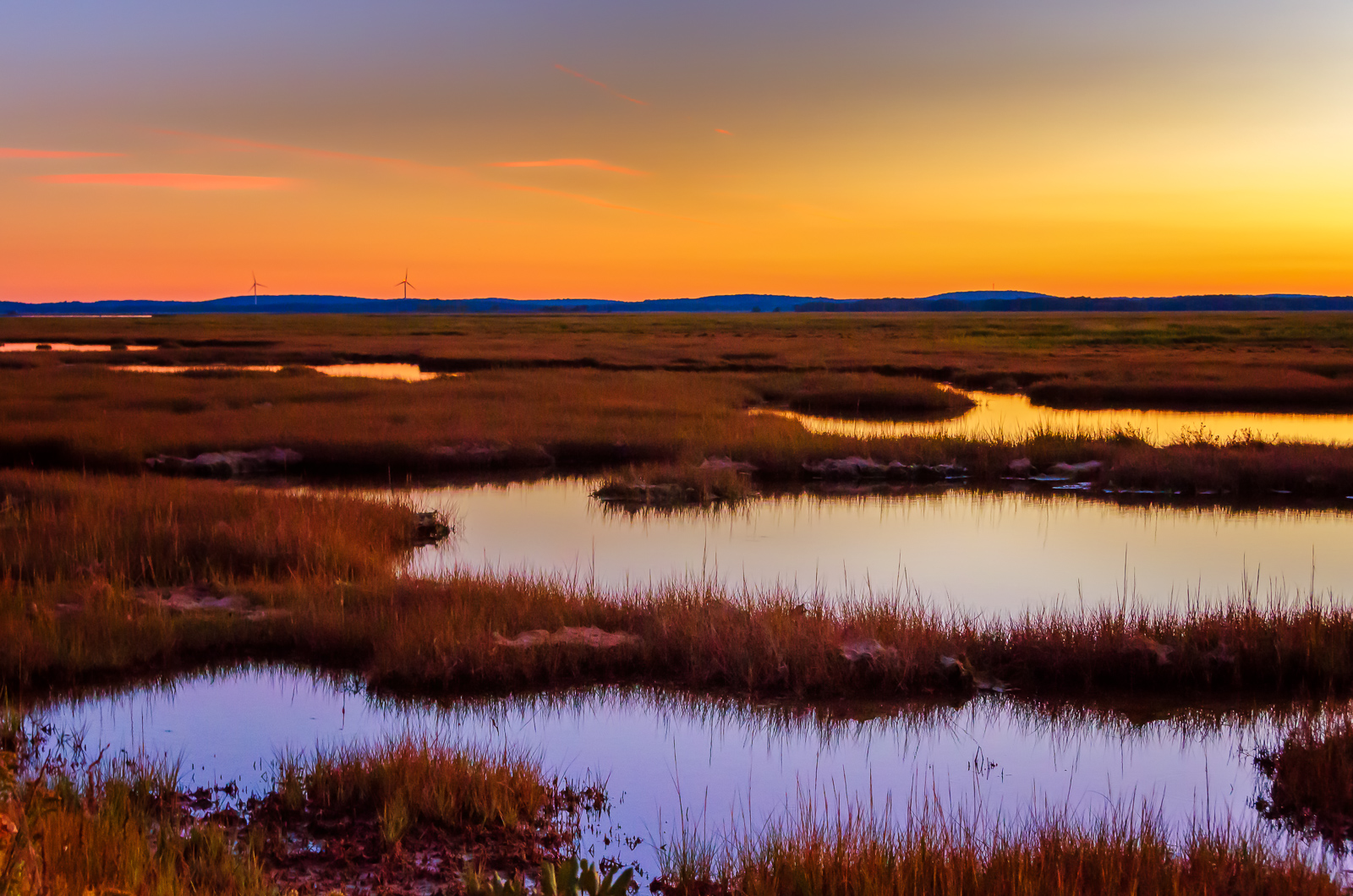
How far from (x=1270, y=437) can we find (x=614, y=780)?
2195cm

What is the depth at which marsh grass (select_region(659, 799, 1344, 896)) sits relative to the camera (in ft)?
15.3

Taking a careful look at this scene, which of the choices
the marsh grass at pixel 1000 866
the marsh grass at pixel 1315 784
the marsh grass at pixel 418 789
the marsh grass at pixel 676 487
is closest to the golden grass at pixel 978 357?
the marsh grass at pixel 676 487

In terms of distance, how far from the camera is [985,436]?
75.3ft

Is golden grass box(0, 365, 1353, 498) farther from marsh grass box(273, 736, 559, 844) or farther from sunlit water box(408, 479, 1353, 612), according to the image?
marsh grass box(273, 736, 559, 844)

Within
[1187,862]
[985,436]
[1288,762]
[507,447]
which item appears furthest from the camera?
[985,436]

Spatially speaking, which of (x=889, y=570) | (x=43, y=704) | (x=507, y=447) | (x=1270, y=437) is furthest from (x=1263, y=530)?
(x=43, y=704)

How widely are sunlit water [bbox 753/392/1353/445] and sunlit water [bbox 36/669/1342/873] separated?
48.4 ft

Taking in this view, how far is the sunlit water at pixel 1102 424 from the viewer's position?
23875 millimetres

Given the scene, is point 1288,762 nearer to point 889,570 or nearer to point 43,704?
point 889,570

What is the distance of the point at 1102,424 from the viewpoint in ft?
88.4

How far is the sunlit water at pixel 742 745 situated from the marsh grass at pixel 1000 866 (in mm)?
689

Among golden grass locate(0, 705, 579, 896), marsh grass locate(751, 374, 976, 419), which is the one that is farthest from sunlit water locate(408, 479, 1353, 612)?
marsh grass locate(751, 374, 976, 419)

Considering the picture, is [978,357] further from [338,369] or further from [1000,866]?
[1000,866]

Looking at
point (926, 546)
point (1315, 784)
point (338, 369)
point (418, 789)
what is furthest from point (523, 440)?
point (338, 369)
